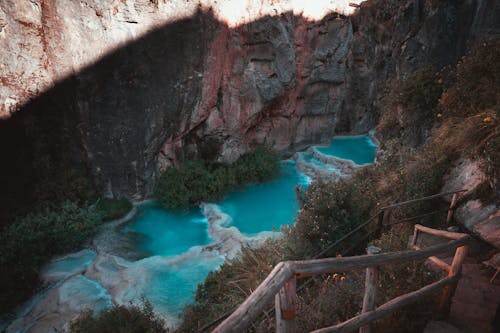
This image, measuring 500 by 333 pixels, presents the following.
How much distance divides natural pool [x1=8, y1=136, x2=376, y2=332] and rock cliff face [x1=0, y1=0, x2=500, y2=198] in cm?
213

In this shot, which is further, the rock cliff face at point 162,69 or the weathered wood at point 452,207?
the rock cliff face at point 162,69

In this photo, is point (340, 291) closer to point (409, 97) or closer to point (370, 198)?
point (370, 198)

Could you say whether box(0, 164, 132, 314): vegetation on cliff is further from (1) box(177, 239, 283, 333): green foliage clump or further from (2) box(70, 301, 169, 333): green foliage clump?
(1) box(177, 239, 283, 333): green foliage clump

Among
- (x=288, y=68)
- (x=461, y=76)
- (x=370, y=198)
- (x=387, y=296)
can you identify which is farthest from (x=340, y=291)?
(x=288, y=68)

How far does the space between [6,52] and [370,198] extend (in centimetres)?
1017

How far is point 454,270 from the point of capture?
2.62m

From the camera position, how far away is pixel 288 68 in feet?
45.4

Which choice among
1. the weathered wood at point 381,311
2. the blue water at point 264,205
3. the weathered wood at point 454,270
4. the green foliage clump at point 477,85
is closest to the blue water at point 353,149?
the blue water at point 264,205

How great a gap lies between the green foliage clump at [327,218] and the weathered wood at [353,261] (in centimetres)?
265

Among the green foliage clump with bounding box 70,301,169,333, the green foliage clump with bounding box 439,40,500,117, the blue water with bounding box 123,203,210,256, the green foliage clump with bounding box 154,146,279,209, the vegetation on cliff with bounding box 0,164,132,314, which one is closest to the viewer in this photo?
the green foliage clump with bounding box 70,301,169,333

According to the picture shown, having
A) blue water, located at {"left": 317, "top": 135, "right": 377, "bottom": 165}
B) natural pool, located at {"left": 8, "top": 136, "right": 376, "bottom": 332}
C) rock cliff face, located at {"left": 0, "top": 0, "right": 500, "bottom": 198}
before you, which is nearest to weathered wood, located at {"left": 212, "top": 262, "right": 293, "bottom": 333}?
natural pool, located at {"left": 8, "top": 136, "right": 376, "bottom": 332}

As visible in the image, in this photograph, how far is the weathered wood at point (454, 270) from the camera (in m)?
2.56

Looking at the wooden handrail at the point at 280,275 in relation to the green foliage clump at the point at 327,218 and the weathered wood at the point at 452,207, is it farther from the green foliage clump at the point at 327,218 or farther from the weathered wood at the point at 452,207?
the weathered wood at the point at 452,207

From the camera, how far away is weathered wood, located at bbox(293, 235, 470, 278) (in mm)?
1654
